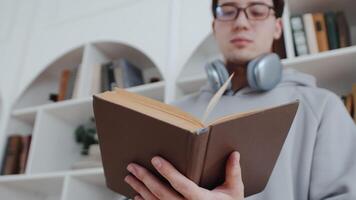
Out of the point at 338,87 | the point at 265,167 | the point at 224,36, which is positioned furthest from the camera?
the point at 338,87

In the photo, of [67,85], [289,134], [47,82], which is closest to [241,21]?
[289,134]

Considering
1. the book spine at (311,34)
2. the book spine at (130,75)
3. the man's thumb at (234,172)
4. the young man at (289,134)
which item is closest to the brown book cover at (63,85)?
the book spine at (130,75)

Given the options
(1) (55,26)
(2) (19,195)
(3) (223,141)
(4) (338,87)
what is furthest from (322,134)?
(1) (55,26)

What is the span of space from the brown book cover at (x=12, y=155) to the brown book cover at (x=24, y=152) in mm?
20

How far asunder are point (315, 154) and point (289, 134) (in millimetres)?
93

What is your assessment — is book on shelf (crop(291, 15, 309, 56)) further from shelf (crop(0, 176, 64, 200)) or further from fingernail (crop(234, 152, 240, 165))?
shelf (crop(0, 176, 64, 200))

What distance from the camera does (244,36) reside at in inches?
47.8

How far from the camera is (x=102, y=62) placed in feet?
7.48

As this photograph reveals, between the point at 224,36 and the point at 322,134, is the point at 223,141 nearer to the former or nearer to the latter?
the point at 322,134

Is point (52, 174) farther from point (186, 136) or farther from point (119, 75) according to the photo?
point (186, 136)

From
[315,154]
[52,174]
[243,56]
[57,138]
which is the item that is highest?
[243,56]

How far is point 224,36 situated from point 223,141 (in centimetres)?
64

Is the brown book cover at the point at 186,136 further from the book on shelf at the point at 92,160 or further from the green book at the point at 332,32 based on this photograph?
the book on shelf at the point at 92,160

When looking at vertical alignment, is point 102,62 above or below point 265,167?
→ above
